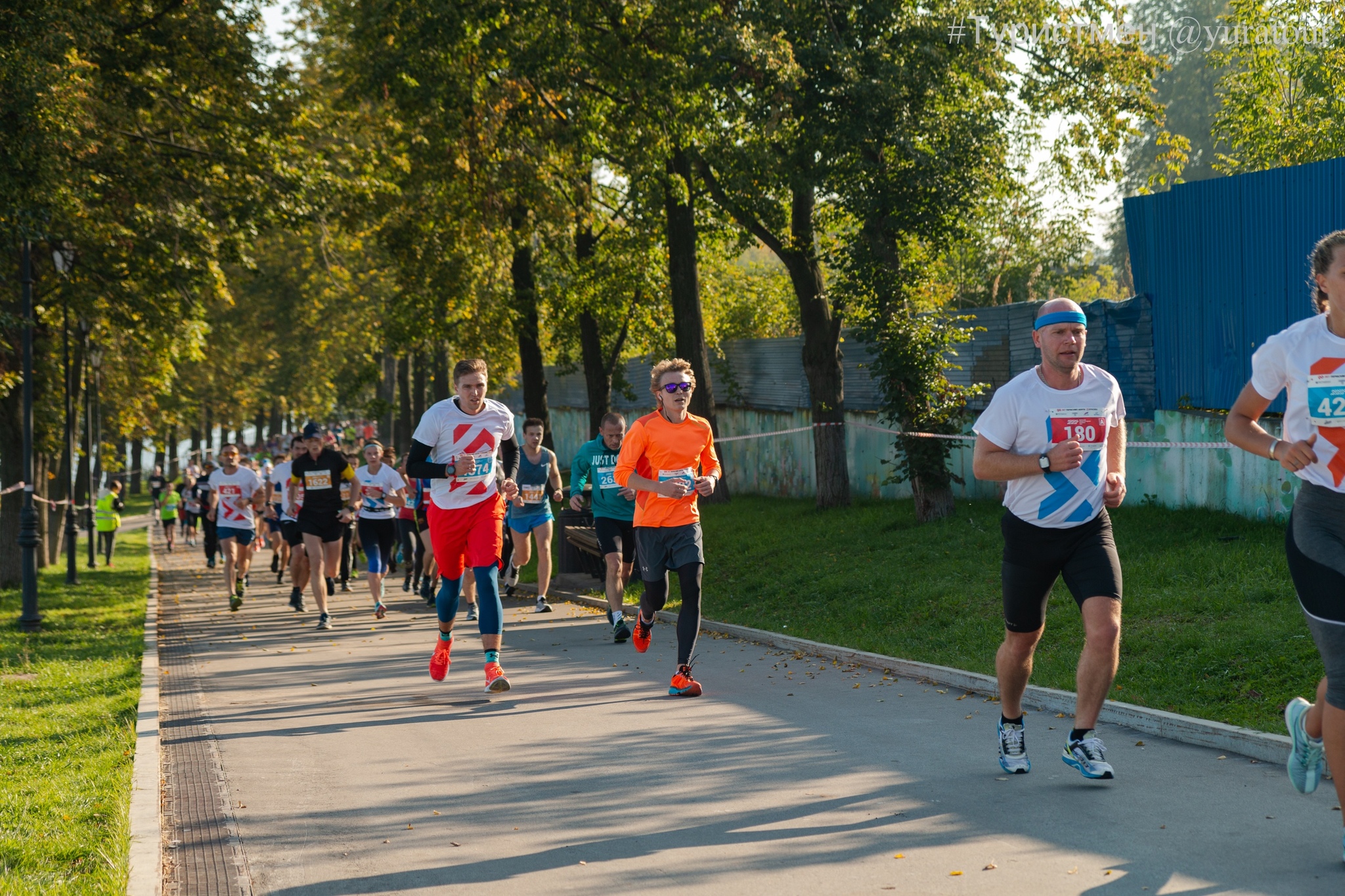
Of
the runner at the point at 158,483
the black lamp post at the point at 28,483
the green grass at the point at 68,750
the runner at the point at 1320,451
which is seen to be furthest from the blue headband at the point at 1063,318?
the runner at the point at 158,483

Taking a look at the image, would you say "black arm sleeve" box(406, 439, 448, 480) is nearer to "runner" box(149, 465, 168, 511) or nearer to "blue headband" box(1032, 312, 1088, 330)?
"blue headband" box(1032, 312, 1088, 330)

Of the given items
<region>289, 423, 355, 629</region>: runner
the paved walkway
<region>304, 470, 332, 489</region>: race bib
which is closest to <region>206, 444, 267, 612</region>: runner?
<region>289, 423, 355, 629</region>: runner

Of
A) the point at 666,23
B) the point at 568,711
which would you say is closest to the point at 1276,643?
the point at 568,711

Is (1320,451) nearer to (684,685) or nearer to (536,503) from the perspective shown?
(684,685)

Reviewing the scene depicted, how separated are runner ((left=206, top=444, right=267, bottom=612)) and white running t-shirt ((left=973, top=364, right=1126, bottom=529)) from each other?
12.6 m

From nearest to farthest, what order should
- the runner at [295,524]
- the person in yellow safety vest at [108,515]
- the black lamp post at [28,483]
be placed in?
the black lamp post at [28,483] → the runner at [295,524] → the person in yellow safety vest at [108,515]

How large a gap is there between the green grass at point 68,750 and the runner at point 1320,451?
4.30m

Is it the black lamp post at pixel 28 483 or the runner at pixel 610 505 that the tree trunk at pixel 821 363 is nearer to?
the runner at pixel 610 505

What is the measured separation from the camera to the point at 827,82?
16.1 meters

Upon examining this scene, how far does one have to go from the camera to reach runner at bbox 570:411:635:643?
38.8 ft

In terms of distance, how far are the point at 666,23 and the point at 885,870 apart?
1493 cm

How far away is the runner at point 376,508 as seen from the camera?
51.0 feet

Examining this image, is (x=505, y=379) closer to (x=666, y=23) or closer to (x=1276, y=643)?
(x=666, y=23)

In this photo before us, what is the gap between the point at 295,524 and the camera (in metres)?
15.8
